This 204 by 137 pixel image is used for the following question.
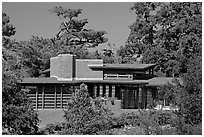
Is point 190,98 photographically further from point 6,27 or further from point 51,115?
point 6,27

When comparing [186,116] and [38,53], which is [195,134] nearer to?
[186,116]

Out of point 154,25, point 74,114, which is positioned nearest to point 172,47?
point 154,25

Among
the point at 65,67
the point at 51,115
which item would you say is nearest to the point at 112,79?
the point at 65,67

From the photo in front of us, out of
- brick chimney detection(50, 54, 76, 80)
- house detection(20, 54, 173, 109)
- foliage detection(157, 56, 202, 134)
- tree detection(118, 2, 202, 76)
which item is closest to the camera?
foliage detection(157, 56, 202, 134)

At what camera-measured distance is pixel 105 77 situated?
28.5 meters

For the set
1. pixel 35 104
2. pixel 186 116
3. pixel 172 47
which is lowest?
pixel 35 104

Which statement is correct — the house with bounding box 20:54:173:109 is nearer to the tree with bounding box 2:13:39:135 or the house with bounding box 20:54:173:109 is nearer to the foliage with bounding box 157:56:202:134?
the tree with bounding box 2:13:39:135

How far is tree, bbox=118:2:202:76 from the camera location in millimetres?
31984

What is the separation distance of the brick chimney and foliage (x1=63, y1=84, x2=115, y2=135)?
1432 centimetres

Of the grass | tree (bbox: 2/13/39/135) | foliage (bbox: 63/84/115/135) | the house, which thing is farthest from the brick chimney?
tree (bbox: 2/13/39/135)

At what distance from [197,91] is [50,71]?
22.4m

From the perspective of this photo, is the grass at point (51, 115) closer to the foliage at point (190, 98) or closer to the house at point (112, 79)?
the house at point (112, 79)

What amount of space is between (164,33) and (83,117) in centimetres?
2082

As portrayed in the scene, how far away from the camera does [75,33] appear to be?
121 ft
